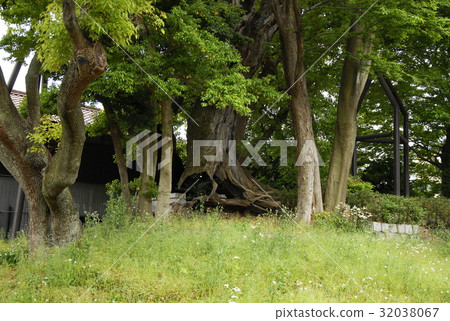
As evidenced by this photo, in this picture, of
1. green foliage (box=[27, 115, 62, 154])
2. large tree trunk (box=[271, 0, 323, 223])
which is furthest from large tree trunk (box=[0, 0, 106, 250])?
large tree trunk (box=[271, 0, 323, 223])

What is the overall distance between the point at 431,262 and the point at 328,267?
2844 millimetres

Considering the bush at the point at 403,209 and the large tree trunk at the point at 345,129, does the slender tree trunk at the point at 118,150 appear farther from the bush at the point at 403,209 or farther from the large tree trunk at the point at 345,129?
the bush at the point at 403,209

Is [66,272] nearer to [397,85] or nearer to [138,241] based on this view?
[138,241]

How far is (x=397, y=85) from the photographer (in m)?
20.1

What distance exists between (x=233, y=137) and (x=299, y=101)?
3374 mm

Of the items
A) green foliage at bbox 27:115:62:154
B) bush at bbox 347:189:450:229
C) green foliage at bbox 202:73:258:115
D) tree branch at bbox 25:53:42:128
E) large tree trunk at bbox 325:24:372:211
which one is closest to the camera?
green foliage at bbox 27:115:62:154

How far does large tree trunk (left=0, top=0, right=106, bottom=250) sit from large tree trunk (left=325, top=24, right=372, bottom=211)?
828 centimetres

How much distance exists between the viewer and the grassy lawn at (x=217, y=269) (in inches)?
300

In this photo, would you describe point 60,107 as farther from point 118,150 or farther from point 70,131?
point 118,150

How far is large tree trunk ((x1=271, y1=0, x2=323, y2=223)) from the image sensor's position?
45.3 ft

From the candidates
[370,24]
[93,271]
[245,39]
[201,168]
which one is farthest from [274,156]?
[93,271]

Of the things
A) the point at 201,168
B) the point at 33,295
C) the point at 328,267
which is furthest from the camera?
the point at 201,168

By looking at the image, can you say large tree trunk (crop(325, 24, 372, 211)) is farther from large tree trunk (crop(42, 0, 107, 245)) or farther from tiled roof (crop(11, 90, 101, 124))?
tiled roof (crop(11, 90, 101, 124))

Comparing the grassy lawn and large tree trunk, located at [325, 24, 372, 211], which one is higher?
large tree trunk, located at [325, 24, 372, 211]
